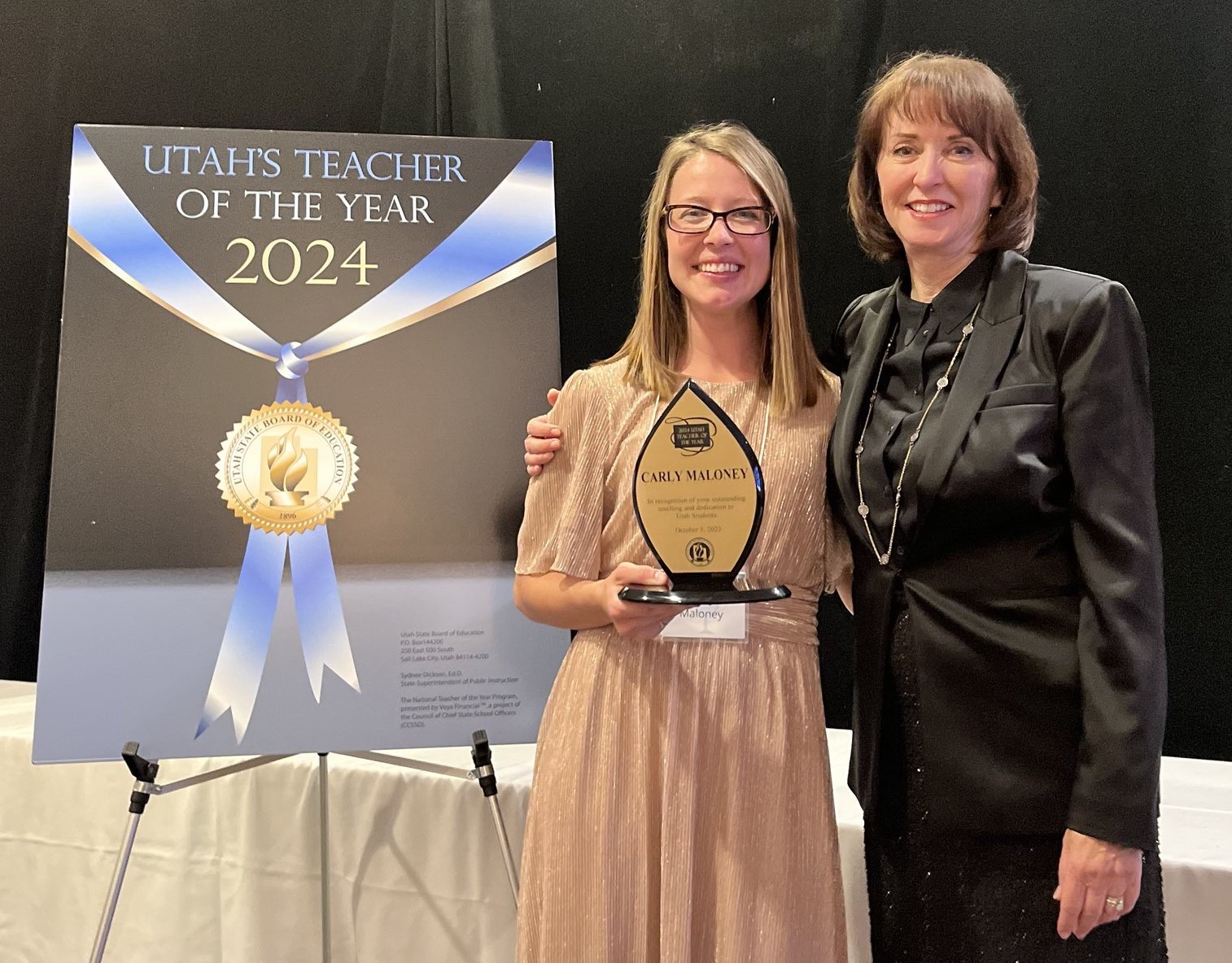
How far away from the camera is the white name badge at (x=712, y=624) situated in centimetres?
133

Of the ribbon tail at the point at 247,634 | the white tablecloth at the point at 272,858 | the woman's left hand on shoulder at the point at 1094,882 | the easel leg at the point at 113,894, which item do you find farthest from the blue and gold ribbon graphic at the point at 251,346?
the woman's left hand on shoulder at the point at 1094,882

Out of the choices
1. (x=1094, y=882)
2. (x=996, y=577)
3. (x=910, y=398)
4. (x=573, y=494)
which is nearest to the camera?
(x=1094, y=882)

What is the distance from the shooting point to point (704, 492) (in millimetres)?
1271

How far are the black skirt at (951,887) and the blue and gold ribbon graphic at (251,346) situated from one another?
Answer: 3.54ft

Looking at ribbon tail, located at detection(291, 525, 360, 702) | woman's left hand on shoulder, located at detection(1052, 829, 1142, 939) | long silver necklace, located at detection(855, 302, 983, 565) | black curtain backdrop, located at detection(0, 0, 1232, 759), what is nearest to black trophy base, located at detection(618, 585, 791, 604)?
Answer: long silver necklace, located at detection(855, 302, 983, 565)

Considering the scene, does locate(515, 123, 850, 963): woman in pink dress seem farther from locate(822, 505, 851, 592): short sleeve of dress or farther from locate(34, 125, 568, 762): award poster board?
locate(34, 125, 568, 762): award poster board

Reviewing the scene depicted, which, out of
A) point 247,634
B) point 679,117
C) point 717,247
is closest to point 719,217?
point 717,247

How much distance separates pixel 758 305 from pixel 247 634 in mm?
1135

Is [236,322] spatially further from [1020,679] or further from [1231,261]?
[1231,261]

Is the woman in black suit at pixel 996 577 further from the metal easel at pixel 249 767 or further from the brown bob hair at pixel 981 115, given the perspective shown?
the metal easel at pixel 249 767

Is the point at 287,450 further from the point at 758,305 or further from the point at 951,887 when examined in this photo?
the point at 951,887

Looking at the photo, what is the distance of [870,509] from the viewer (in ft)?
4.22

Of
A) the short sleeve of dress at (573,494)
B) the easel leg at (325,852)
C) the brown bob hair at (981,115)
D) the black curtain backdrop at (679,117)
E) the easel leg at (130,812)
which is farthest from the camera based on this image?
the black curtain backdrop at (679,117)

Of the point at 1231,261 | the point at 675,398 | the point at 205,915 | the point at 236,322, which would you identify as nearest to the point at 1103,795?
the point at 675,398
